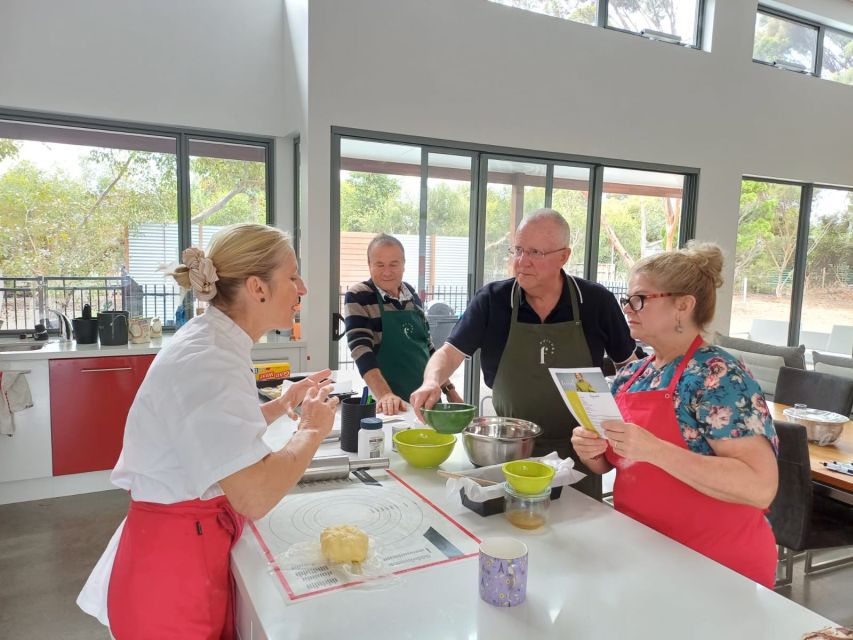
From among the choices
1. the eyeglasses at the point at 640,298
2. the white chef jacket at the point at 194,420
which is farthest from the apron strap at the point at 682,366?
the white chef jacket at the point at 194,420

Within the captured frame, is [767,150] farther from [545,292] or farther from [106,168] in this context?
[106,168]

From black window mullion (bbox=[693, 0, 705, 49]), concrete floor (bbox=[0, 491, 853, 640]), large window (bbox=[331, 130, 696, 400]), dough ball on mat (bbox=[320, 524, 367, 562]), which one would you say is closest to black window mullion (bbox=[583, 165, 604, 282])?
large window (bbox=[331, 130, 696, 400])

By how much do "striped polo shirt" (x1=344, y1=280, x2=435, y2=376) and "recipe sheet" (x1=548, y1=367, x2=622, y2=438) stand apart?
1.39 metres

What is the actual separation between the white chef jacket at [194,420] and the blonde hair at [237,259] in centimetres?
8

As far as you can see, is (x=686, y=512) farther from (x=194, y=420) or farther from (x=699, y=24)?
(x=699, y=24)

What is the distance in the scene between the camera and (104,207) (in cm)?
397

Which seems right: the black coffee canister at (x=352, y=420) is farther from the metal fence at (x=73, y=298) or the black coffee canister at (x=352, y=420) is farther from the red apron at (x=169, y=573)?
the metal fence at (x=73, y=298)

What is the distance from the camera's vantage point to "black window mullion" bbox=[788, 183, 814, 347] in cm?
622

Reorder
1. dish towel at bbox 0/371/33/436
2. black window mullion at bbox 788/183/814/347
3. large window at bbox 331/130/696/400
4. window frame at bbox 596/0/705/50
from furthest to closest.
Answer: black window mullion at bbox 788/183/814/347
window frame at bbox 596/0/705/50
large window at bbox 331/130/696/400
dish towel at bbox 0/371/33/436

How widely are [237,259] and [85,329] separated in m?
2.97

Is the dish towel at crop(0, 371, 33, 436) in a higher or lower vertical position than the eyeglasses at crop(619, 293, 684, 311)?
lower

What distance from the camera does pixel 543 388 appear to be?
2.04 metres

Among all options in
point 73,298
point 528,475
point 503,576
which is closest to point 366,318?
point 528,475

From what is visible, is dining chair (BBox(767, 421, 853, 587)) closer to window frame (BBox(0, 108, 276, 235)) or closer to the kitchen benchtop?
the kitchen benchtop
